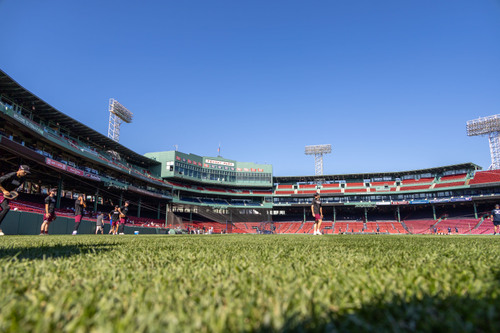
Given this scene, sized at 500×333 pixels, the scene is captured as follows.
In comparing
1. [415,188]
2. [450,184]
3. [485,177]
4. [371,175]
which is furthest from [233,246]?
[371,175]

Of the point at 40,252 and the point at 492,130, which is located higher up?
the point at 492,130

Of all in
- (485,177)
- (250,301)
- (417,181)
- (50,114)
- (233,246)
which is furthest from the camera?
(417,181)

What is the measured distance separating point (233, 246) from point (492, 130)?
7588 cm

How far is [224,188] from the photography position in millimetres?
65188

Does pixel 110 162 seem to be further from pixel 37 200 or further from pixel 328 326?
pixel 328 326

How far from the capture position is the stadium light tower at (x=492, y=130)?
59812 mm

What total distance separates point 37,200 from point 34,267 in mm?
38112

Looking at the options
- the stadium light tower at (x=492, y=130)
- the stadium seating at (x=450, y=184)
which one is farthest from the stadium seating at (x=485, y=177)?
the stadium light tower at (x=492, y=130)

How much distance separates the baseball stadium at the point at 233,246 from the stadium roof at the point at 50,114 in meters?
0.17

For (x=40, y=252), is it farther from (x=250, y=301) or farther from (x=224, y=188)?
(x=224, y=188)

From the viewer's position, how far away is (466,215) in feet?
158

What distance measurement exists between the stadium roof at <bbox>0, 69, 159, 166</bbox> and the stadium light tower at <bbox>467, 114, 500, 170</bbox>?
7058 cm

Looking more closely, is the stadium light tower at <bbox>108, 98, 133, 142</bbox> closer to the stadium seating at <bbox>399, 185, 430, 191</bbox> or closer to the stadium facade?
the stadium facade

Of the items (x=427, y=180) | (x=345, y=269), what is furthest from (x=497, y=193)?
(x=345, y=269)
